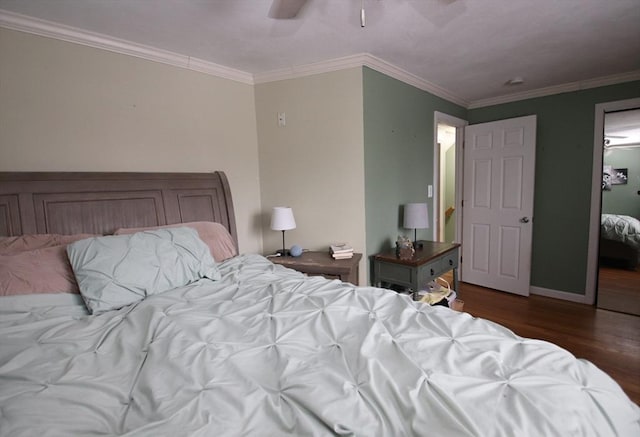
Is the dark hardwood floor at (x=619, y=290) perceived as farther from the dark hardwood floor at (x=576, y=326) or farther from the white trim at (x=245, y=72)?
the white trim at (x=245, y=72)

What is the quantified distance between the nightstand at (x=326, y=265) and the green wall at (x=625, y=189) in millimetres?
4101

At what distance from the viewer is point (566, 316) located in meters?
3.08

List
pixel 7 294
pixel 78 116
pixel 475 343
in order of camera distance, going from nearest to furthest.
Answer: pixel 475 343
pixel 7 294
pixel 78 116

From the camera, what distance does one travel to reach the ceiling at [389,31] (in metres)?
1.75

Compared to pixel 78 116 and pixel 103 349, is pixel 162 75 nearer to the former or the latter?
pixel 78 116

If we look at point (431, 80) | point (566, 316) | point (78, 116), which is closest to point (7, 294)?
point (78, 116)

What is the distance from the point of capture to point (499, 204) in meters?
3.72

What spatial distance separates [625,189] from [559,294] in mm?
1975

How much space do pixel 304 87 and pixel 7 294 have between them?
2295mm

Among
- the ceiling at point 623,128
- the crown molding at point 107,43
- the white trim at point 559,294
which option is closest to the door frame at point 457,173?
the white trim at point 559,294

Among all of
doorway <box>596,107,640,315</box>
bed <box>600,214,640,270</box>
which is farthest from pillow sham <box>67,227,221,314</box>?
bed <box>600,214,640,270</box>

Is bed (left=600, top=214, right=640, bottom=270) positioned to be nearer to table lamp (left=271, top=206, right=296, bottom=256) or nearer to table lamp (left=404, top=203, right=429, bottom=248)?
table lamp (left=404, top=203, right=429, bottom=248)

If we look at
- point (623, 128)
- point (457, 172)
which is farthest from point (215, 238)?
point (623, 128)

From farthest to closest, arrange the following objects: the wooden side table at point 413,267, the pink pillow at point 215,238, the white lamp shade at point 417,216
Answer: the white lamp shade at point 417,216 → the wooden side table at point 413,267 → the pink pillow at point 215,238
